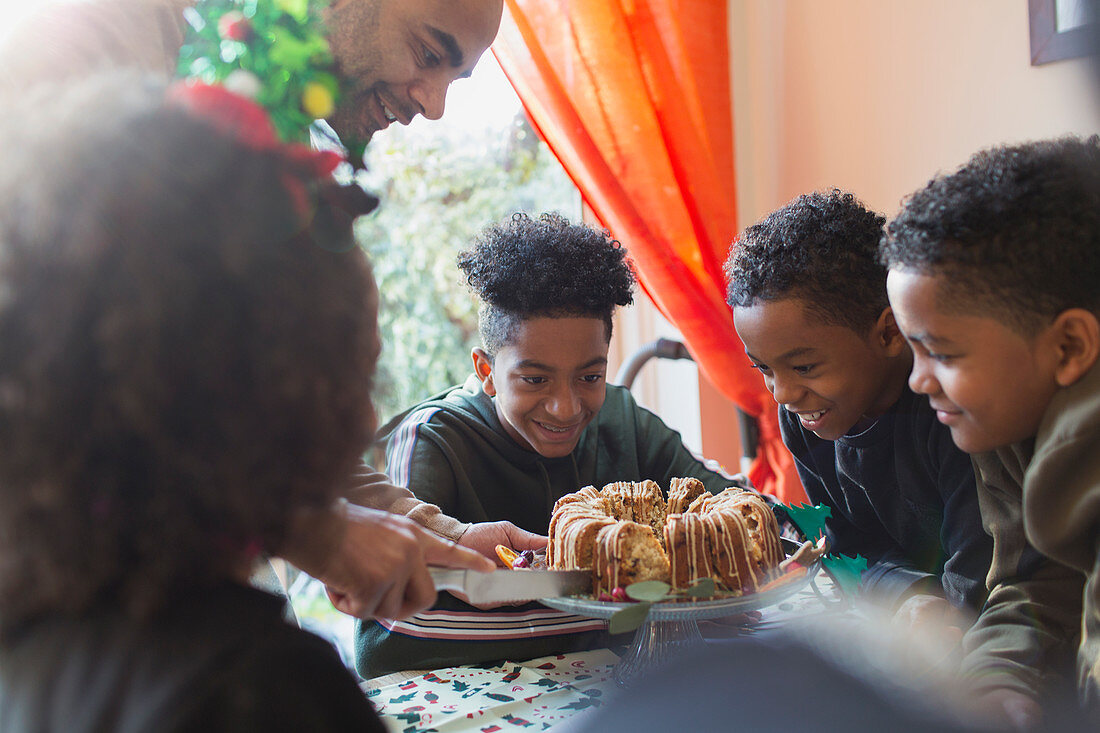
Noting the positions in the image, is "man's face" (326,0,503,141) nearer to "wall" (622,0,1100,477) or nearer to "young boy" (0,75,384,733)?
"young boy" (0,75,384,733)

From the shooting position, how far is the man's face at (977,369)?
0.95 meters

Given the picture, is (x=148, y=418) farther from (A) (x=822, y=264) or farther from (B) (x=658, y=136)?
(B) (x=658, y=136)

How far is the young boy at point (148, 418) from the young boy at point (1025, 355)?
78 centimetres

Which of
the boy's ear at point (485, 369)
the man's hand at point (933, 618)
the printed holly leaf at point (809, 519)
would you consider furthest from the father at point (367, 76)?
the man's hand at point (933, 618)

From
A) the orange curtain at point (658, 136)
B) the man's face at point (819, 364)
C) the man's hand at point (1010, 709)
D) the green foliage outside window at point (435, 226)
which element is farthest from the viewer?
the green foliage outside window at point (435, 226)

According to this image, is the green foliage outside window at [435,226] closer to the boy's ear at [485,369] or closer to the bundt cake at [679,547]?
the boy's ear at [485,369]

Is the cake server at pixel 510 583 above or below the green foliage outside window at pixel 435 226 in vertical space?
below

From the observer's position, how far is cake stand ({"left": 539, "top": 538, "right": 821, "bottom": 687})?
105cm

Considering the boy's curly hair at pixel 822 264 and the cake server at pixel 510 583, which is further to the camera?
the boy's curly hair at pixel 822 264

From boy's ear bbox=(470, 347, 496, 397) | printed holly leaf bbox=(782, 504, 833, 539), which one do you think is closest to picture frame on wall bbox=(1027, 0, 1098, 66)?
printed holly leaf bbox=(782, 504, 833, 539)

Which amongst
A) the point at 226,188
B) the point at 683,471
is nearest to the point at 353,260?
the point at 226,188

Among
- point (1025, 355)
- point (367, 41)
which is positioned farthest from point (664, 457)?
point (367, 41)

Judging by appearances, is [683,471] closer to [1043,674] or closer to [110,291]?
[1043,674]

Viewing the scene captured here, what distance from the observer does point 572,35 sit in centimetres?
231
